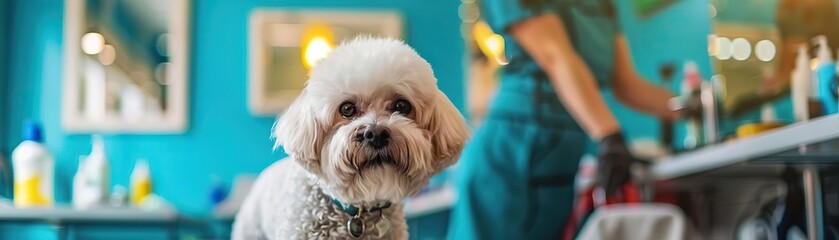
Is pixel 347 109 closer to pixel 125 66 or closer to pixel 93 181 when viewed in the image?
pixel 93 181


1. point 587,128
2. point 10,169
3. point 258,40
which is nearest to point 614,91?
point 587,128

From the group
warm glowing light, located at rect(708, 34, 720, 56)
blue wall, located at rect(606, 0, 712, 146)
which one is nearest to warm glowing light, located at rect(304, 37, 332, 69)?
blue wall, located at rect(606, 0, 712, 146)

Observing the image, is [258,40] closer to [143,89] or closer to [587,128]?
[143,89]

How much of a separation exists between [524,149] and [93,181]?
6.38 ft

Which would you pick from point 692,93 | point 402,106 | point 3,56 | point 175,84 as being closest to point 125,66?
point 175,84

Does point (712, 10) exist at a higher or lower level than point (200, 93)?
higher

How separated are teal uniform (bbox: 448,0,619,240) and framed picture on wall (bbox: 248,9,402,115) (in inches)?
41.1

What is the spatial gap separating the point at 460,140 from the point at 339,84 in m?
0.20

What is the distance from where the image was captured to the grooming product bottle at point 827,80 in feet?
5.89

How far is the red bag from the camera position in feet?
9.61

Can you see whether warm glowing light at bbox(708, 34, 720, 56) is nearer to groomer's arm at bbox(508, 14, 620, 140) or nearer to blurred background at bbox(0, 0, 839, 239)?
groomer's arm at bbox(508, 14, 620, 140)

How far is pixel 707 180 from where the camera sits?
278cm

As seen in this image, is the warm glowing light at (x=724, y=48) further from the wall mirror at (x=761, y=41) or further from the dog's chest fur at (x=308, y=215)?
the dog's chest fur at (x=308, y=215)

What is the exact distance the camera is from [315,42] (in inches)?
159
